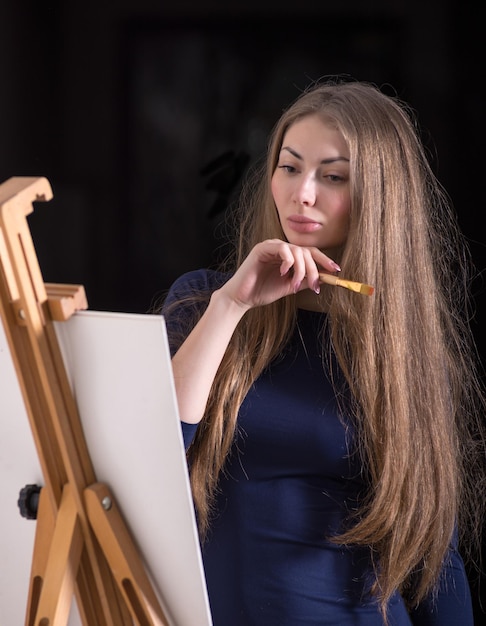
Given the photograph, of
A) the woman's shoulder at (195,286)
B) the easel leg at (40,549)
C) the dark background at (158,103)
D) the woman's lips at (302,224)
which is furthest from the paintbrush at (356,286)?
the dark background at (158,103)

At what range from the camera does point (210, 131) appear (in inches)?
98.5

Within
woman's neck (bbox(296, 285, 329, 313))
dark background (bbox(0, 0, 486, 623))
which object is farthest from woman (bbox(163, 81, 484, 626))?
dark background (bbox(0, 0, 486, 623))

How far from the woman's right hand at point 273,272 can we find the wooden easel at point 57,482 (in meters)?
0.36

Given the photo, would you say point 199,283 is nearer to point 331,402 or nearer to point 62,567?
point 331,402

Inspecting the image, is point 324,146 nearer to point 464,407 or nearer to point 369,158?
point 369,158

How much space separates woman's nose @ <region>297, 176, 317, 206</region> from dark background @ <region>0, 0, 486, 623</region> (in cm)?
100

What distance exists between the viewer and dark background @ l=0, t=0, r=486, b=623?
2381mm

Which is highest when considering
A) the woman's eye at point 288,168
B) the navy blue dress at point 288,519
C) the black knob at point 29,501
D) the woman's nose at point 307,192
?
the woman's eye at point 288,168

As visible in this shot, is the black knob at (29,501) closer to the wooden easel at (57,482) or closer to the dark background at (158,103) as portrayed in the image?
the wooden easel at (57,482)

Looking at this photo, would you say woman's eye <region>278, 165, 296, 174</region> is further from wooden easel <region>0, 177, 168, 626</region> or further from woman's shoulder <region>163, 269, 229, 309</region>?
wooden easel <region>0, 177, 168, 626</region>

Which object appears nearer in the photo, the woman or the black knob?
the black knob

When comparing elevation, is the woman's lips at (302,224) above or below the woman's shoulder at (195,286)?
above

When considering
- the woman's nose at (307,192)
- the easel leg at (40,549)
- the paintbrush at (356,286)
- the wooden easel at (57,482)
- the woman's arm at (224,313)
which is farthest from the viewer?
the woman's nose at (307,192)

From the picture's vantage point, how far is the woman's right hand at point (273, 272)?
1.29m
